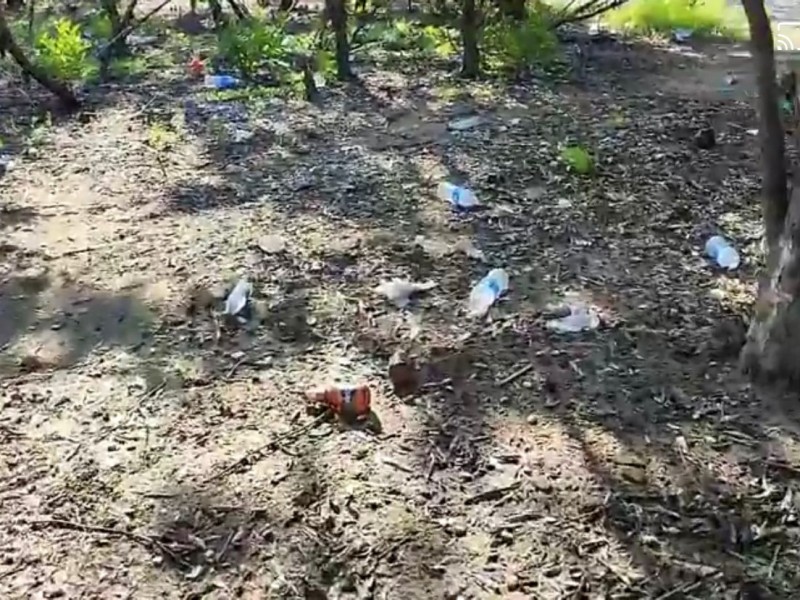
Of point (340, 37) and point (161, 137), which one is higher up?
point (340, 37)

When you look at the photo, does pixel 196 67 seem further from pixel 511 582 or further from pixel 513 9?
pixel 511 582

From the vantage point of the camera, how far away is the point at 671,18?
6.54 meters

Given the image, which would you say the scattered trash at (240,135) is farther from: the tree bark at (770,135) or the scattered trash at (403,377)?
the tree bark at (770,135)

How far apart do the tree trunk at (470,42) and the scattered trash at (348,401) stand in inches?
128

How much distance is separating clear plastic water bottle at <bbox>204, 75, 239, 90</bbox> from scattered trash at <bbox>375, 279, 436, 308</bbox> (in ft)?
8.62

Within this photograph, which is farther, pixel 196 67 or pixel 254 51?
pixel 196 67

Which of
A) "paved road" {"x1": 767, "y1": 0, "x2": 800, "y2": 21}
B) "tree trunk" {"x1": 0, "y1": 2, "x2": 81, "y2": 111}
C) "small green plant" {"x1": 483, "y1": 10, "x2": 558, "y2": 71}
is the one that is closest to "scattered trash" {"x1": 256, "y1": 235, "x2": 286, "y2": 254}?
"tree trunk" {"x1": 0, "y1": 2, "x2": 81, "y2": 111}

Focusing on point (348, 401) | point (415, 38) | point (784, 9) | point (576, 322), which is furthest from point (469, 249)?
point (784, 9)

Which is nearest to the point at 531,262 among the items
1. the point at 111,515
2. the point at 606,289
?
the point at 606,289

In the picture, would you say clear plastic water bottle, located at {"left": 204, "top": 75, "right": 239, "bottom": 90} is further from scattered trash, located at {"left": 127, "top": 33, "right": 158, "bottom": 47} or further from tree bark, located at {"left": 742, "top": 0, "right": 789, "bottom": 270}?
tree bark, located at {"left": 742, "top": 0, "right": 789, "bottom": 270}

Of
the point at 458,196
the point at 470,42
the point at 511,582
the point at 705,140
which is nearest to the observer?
the point at 511,582

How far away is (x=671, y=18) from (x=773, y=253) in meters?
4.70

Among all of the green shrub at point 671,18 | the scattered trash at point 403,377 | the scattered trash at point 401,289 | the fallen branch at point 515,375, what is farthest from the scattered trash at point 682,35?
the scattered trash at point 403,377

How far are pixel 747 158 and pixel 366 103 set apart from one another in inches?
70.0
